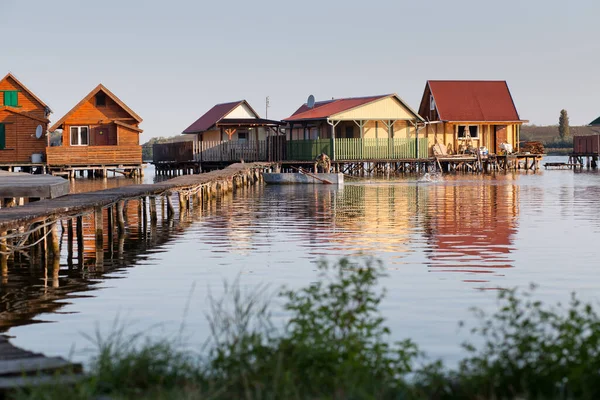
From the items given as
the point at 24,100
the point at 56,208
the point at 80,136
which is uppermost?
the point at 24,100

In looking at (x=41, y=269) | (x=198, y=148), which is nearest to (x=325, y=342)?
(x=41, y=269)

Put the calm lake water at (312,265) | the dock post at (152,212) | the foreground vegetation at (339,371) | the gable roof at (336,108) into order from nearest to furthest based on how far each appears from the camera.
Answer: the foreground vegetation at (339,371) < the calm lake water at (312,265) < the dock post at (152,212) < the gable roof at (336,108)

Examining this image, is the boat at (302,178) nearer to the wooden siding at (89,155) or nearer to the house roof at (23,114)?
the wooden siding at (89,155)

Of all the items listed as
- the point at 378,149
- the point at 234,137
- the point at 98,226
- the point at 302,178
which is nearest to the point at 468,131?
Answer: the point at 378,149

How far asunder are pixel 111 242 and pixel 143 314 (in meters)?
8.01

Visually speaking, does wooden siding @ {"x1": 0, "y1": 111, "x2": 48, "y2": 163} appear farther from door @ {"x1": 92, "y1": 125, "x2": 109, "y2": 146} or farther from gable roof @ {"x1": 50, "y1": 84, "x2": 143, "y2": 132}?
door @ {"x1": 92, "y1": 125, "x2": 109, "y2": 146}

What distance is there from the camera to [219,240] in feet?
73.4

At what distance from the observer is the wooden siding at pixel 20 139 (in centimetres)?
6059

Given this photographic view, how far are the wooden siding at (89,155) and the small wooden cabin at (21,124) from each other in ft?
3.55

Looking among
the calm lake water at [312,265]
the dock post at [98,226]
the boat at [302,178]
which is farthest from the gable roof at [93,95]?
the dock post at [98,226]

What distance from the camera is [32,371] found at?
7.35 meters

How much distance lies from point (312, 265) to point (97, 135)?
150ft

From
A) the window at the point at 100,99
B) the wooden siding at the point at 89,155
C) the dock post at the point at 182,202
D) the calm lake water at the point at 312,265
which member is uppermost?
the window at the point at 100,99

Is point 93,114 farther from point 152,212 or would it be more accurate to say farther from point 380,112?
point 152,212
